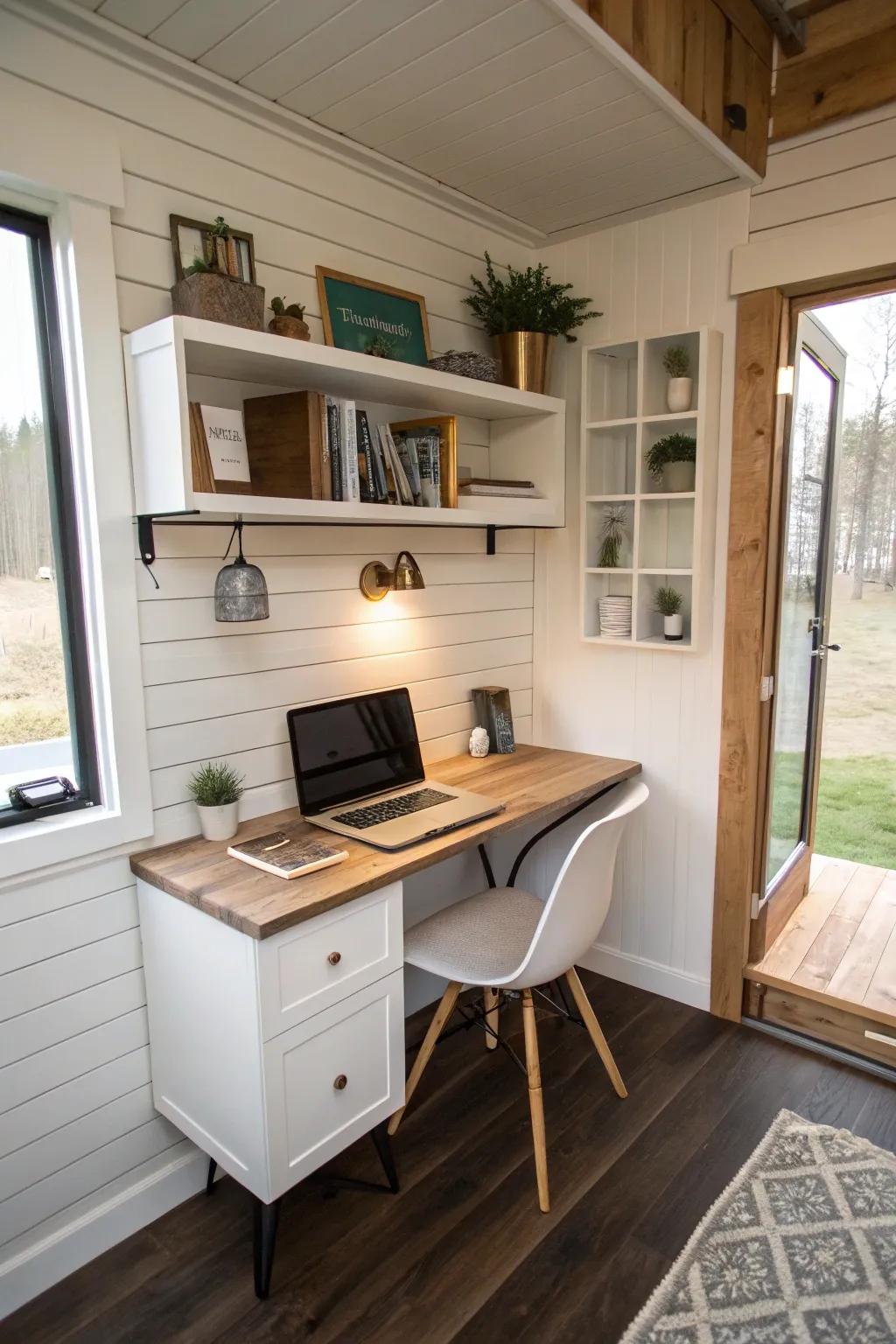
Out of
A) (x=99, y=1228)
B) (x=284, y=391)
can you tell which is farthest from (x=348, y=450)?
(x=99, y=1228)

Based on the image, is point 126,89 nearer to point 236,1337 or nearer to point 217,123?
point 217,123

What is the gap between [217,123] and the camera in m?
1.81

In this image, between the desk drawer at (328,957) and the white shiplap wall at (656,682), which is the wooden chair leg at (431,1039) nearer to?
the desk drawer at (328,957)

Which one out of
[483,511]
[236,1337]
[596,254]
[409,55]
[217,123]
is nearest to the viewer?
[236,1337]

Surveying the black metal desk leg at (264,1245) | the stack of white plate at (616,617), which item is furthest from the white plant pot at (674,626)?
the black metal desk leg at (264,1245)

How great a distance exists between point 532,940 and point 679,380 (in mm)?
1635

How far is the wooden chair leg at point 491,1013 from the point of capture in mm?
2273

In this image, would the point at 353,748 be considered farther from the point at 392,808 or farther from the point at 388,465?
the point at 388,465

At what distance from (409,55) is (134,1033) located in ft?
7.08

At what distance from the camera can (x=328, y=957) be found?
1.61m

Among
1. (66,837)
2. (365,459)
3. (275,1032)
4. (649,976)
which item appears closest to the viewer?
(275,1032)

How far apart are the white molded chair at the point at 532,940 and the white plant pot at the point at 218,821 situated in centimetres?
53

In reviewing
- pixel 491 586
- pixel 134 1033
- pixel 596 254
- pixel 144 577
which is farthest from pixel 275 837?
pixel 596 254

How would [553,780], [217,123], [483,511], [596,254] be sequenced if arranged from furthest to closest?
1. [596,254]
2. [553,780]
3. [483,511]
4. [217,123]
